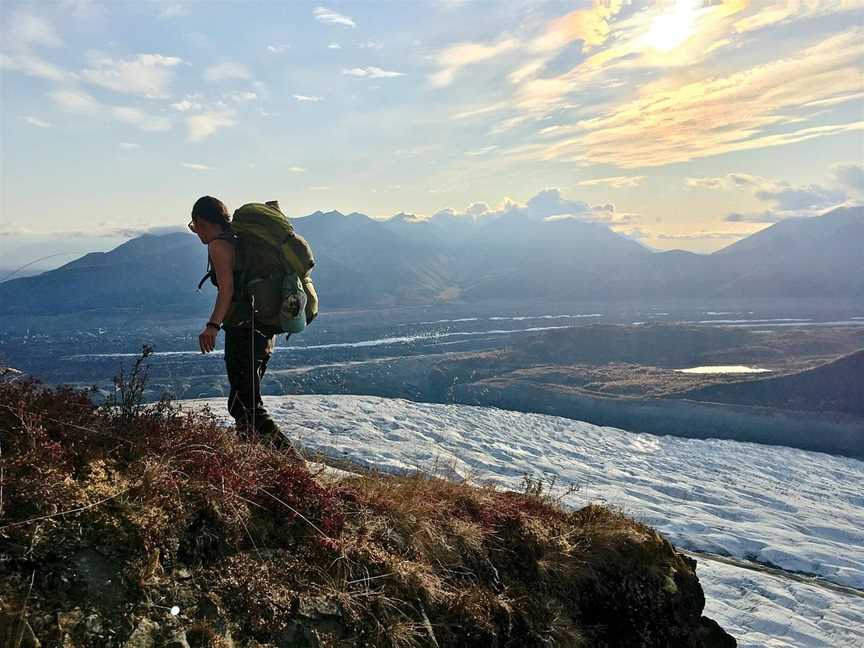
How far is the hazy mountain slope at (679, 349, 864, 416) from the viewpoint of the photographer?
4516 cm

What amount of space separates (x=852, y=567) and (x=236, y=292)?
19319mm

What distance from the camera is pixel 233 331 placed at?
496cm

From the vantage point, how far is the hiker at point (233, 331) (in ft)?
14.8

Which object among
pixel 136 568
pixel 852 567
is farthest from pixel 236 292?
pixel 852 567

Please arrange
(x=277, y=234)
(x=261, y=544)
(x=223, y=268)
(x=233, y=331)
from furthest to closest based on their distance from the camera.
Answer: (x=233, y=331) < (x=277, y=234) < (x=223, y=268) < (x=261, y=544)

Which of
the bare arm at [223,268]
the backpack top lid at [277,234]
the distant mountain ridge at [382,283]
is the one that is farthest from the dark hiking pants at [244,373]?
the distant mountain ridge at [382,283]

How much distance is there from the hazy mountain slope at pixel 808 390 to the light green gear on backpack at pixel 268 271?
48070 mm

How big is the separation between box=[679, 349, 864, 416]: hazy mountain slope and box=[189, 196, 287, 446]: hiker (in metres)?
47.9

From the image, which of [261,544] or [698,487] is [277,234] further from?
Result: [698,487]

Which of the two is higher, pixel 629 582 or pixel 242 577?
pixel 242 577

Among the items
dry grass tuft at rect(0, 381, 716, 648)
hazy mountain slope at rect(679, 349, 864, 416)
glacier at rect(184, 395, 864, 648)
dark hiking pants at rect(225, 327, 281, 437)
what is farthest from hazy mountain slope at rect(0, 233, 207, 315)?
dry grass tuft at rect(0, 381, 716, 648)

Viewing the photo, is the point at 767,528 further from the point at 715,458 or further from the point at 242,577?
the point at 242,577

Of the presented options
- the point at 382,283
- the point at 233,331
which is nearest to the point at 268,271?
the point at 233,331

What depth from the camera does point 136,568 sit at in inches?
113
